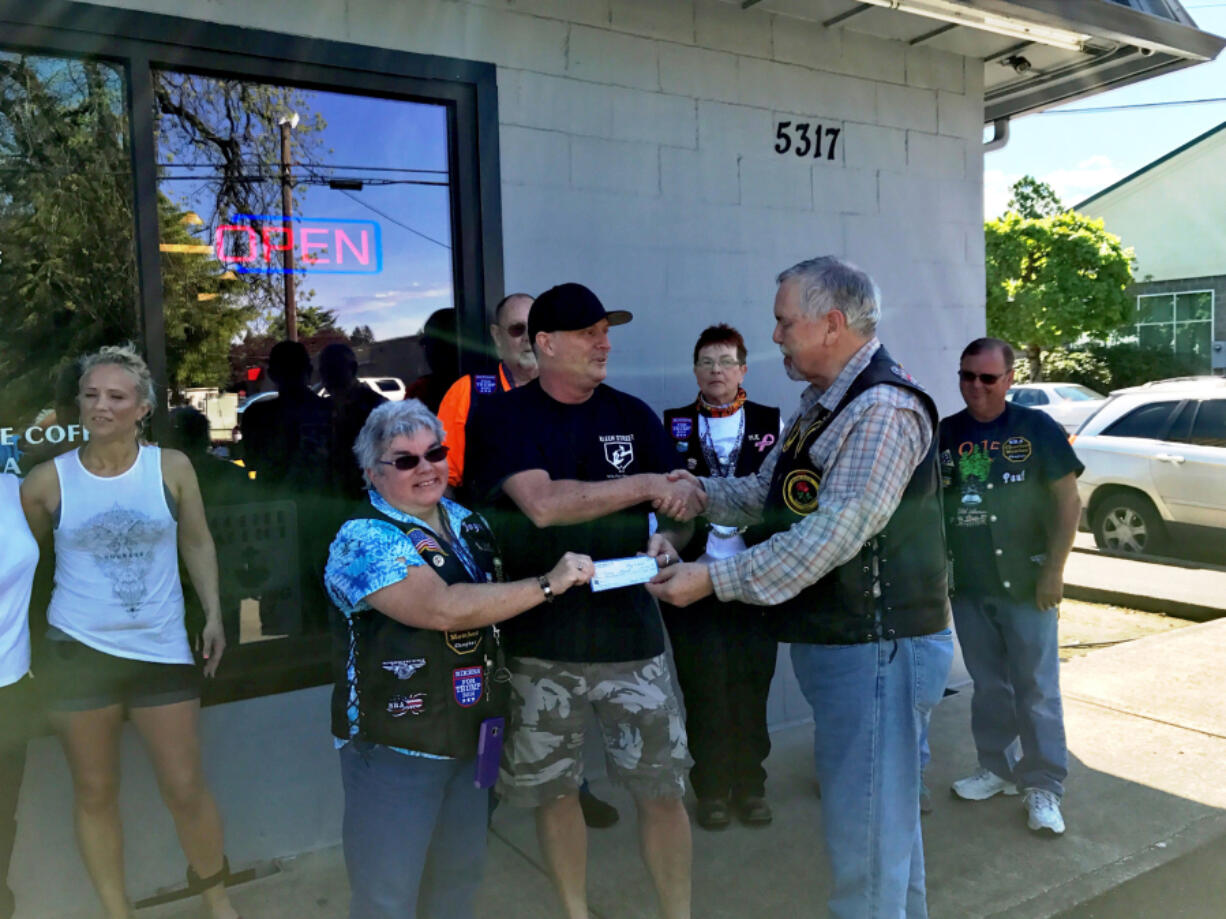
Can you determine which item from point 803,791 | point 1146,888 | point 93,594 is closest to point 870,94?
point 803,791

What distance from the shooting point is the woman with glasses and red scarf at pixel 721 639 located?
3.98 metres

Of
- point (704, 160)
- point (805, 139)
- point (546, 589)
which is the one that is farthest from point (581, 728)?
point (805, 139)

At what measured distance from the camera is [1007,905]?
3.36 m

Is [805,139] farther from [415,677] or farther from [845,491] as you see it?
[415,677]

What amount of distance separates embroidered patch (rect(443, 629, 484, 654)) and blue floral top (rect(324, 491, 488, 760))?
0.21 meters

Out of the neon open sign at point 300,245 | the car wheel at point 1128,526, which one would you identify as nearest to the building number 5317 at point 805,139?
the neon open sign at point 300,245

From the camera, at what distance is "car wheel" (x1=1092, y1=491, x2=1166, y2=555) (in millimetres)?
9438

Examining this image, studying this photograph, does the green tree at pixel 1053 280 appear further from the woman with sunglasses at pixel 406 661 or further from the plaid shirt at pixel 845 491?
the woman with sunglasses at pixel 406 661

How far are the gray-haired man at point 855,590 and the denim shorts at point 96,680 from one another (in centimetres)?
158

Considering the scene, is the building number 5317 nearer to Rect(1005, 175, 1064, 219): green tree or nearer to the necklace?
the necklace

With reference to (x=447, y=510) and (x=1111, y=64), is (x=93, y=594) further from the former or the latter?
(x=1111, y=64)

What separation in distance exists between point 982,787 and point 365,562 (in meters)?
3.04

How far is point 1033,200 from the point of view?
31.0 metres

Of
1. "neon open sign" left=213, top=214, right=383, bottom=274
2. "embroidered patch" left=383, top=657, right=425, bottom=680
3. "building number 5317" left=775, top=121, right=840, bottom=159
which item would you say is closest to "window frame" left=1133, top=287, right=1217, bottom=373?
"building number 5317" left=775, top=121, right=840, bottom=159
